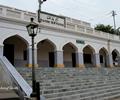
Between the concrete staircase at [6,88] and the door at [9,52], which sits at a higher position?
the door at [9,52]

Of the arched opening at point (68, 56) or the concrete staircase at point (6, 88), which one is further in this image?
the arched opening at point (68, 56)

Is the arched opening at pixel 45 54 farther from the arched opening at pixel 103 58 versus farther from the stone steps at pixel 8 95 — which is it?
the stone steps at pixel 8 95

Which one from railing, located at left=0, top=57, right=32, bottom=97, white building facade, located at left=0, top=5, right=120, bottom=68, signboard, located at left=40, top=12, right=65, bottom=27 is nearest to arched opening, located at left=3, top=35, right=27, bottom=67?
white building facade, located at left=0, top=5, right=120, bottom=68

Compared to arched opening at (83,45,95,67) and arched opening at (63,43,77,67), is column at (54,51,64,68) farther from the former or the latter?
arched opening at (83,45,95,67)

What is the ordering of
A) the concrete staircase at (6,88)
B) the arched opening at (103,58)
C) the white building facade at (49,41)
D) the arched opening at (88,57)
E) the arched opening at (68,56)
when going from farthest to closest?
the arched opening at (103,58) < the arched opening at (88,57) < the arched opening at (68,56) < the white building facade at (49,41) < the concrete staircase at (6,88)

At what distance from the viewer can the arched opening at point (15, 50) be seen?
64.4ft

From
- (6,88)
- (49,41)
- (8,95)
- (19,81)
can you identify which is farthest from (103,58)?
(8,95)

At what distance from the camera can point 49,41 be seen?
66.9ft

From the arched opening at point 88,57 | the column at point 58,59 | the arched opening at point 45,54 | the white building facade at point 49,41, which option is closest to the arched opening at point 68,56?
the white building facade at point 49,41

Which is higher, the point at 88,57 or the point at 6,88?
the point at 88,57

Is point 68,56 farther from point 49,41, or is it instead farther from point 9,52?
point 9,52

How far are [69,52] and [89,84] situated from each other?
435 inches

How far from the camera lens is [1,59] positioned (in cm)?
1330

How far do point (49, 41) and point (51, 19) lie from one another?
1976 mm
